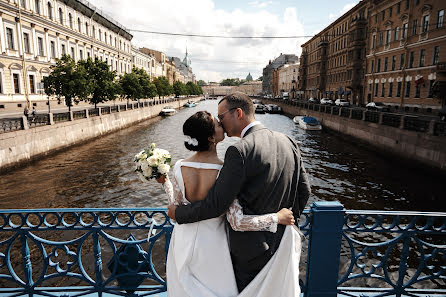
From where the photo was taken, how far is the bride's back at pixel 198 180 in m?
1.93

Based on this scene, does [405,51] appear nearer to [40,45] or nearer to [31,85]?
[31,85]

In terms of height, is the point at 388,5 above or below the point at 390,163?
above

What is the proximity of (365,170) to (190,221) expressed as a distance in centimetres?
1653

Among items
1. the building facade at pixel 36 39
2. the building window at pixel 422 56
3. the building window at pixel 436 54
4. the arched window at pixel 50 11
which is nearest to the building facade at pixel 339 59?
the building window at pixel 422 56

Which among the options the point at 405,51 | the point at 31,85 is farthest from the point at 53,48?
the point at 405,51

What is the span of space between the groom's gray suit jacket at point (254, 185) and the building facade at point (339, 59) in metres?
32.8

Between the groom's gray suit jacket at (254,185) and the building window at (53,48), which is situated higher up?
the building window at (53,48)

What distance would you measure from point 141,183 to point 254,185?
42.0 feet

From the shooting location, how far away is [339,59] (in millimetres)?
57219

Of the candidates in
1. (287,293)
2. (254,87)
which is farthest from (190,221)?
(254,87)

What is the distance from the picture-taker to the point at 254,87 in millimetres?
194875

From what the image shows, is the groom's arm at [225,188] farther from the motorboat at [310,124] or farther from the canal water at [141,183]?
the motorboat at [310,124]

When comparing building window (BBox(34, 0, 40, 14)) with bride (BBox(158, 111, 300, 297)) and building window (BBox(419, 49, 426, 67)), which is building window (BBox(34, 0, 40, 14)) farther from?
building window (BBox(419, 49, 426, 67))

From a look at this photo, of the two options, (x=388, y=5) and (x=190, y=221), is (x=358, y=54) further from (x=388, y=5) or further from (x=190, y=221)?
(x=190, y=221)
